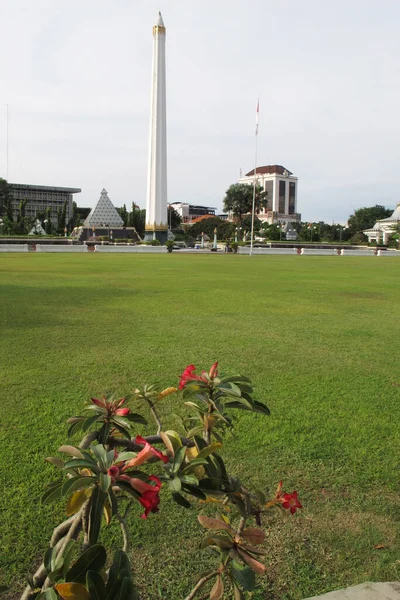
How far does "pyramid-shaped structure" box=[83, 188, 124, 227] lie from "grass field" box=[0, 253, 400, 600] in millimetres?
54593

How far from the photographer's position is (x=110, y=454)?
42.2 inches

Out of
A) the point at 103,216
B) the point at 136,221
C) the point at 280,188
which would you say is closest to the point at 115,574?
the point at 103,216

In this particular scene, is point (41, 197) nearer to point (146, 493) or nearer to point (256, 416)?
point (256, 416)

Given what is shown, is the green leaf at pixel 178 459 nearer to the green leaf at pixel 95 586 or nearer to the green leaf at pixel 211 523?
the green leaf at pixel 211 523

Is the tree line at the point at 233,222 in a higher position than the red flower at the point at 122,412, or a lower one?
higher

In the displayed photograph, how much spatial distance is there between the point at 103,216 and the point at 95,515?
6275 centimetres

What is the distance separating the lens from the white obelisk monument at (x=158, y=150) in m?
41.3

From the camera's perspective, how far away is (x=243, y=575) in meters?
1.10

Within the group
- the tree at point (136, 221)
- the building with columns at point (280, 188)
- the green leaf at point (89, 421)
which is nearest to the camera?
the green leaf at point (89, 421)

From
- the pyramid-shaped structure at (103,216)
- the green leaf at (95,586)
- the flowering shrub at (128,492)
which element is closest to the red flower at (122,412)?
the flowering shrub at (128,492)

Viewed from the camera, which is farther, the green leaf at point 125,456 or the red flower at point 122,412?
the red flower at point 122,412

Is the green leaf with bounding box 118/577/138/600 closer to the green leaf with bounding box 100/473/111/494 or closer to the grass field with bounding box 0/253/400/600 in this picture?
the green leaf with bounding box 100/473/111/494

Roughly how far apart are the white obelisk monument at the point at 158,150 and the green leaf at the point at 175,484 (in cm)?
4459

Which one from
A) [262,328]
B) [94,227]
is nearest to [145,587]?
[262,328]
